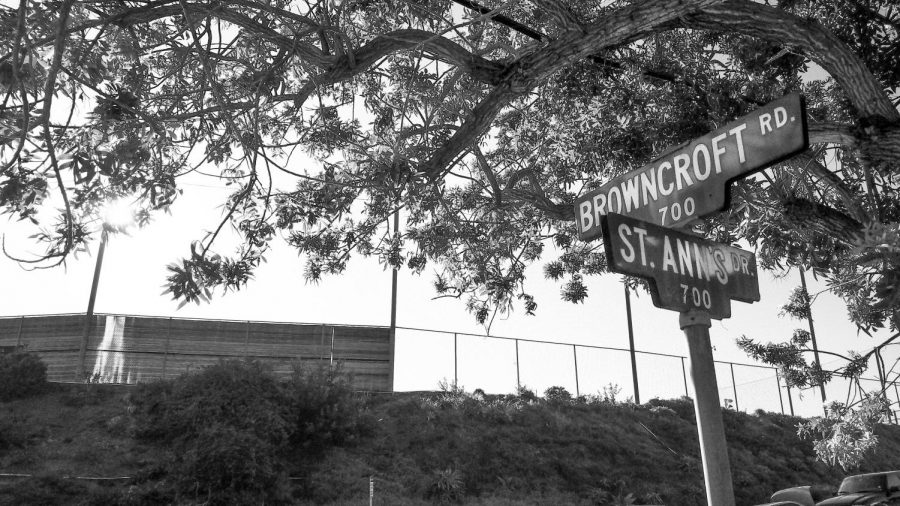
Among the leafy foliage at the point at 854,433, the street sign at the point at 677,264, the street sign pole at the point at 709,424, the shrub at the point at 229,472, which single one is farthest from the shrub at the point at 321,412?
the street sign pole at the point at 709,424

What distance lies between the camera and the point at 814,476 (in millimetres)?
20844

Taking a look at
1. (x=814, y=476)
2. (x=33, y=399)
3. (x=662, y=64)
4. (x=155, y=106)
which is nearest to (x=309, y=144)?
(x=155, y=106)

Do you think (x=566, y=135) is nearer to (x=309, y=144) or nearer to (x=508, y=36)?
(x=508, y=36)

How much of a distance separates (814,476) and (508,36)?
17.3 meters

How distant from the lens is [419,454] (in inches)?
697

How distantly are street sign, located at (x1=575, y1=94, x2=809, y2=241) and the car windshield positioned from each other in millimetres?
6383

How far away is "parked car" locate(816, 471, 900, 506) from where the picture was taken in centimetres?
748

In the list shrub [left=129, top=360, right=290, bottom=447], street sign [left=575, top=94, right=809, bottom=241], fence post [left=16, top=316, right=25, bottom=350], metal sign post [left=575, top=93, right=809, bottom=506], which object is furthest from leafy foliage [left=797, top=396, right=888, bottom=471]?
fence post [left=16, top=316, right=25, bottom=350]

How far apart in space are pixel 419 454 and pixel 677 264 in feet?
51.1

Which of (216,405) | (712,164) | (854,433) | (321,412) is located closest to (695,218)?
(712,164)

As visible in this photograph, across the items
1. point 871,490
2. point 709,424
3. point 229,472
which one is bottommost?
point 871,490

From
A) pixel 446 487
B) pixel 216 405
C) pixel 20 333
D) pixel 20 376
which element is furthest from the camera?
pixel 20 333

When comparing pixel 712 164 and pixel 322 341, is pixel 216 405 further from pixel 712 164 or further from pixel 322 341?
pixel 712 164

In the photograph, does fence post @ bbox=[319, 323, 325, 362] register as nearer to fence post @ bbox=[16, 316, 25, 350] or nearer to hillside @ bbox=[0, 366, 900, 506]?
hillside @ bbox=[0, 366, 900, 506]
